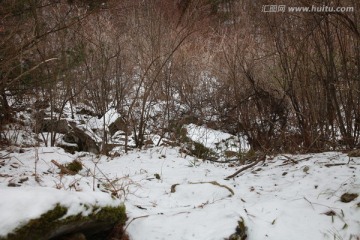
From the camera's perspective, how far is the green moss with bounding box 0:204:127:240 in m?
1.86

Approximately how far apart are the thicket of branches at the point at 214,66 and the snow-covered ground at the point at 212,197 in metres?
0.90

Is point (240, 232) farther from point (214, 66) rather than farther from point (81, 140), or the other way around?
point (214, 66)

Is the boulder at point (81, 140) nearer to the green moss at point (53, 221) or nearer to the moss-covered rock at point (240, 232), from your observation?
the green moss at point (53, 221)

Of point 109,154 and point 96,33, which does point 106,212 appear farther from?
point 96,33

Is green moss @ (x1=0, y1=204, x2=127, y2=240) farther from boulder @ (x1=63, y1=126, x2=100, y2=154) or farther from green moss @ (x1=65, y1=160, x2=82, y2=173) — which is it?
boulder @ (x1=63, y1=126, x2=100, y2=154)

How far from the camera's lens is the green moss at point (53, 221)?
1.86 m

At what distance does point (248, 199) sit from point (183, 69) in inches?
298

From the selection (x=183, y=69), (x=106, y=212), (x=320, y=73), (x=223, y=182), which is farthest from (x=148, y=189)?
(x=183, y=69)

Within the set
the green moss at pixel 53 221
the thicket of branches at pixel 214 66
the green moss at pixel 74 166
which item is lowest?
the green moss at pixel 74 166

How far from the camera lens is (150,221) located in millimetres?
2734

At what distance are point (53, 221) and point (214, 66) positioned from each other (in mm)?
9254

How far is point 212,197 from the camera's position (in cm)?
337

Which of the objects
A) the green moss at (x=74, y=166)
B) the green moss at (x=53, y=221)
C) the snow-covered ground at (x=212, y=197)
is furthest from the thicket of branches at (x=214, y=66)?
the green moss at (x=53, y=221)

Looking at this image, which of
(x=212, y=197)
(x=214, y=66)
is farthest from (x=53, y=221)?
(x=214, y=66)
